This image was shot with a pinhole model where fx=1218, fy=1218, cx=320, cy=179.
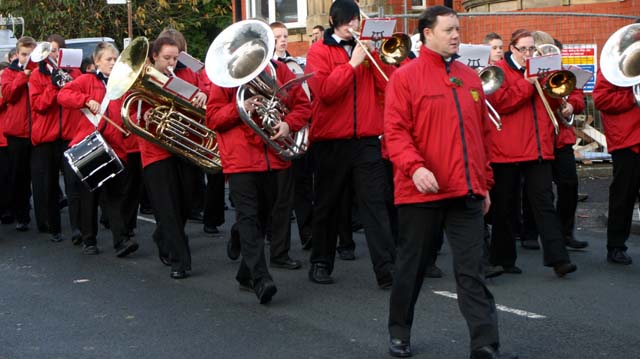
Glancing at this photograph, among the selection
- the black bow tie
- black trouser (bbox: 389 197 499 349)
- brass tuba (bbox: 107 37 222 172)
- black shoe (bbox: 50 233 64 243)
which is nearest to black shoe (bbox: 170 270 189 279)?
brass tuba (bbox: 107 37 222 172)

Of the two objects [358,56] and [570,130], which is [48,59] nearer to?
[358,56]

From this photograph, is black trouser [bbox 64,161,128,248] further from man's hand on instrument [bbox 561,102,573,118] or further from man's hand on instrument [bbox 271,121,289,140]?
man's hand on instrument [bbox 561,102,573,118]

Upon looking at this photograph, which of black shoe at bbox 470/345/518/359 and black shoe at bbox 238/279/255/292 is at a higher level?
black shoe at bbox 470/345/518/359

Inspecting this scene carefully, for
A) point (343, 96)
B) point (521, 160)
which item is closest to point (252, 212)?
point (343, 96)

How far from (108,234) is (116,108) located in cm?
213

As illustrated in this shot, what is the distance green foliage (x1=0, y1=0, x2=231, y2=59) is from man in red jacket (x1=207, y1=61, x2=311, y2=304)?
22.5 metres

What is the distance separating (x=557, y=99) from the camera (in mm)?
9141

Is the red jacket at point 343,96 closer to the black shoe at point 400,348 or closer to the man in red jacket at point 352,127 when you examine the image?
the man in red jacket at point 352,127

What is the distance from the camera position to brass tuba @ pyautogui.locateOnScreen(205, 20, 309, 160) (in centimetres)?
799

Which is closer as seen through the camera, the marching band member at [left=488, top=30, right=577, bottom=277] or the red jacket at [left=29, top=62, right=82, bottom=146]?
the marching band member at [left=488, top=30, right=577, bottom=277]

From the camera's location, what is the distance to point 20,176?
42.6 feet

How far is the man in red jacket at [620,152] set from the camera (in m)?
9.27

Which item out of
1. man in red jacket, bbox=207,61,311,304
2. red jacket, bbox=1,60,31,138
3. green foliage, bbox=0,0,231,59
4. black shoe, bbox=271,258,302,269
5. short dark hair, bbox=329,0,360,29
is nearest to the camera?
man in red jacket, bbox=207,61,311,304

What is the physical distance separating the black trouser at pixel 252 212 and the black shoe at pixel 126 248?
90.8 inches
